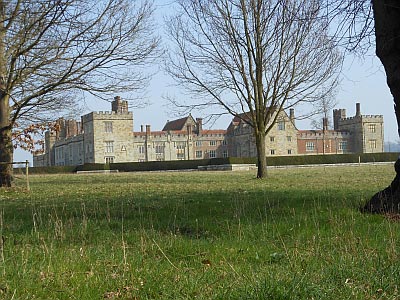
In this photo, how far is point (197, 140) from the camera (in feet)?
272

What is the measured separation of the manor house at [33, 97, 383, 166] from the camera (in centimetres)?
7350

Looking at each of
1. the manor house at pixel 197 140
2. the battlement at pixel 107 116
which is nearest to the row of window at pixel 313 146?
the manor house at pixel 197 140

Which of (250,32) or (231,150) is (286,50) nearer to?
(250,32)

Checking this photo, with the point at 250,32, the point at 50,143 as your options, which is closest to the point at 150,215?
the point at 250,32

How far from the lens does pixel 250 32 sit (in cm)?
2017

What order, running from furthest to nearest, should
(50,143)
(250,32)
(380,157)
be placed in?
(50,143)
(380,157)
(250,32)

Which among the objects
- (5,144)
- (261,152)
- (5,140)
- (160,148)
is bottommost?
(261,152)

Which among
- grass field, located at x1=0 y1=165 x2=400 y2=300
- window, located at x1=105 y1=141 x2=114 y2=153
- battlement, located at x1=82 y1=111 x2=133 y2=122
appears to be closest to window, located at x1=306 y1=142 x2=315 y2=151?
battlement, located at x1=82 y1=111 x2=133 y2=122

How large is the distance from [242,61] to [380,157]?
1606 inches

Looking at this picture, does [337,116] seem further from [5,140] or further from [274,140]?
[5,140]

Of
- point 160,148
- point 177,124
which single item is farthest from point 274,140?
point 177,124

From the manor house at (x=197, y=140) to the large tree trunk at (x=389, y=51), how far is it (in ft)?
220

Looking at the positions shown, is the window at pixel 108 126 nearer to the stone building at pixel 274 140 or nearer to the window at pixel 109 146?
the window at pixel 109 146

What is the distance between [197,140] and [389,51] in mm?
75982
